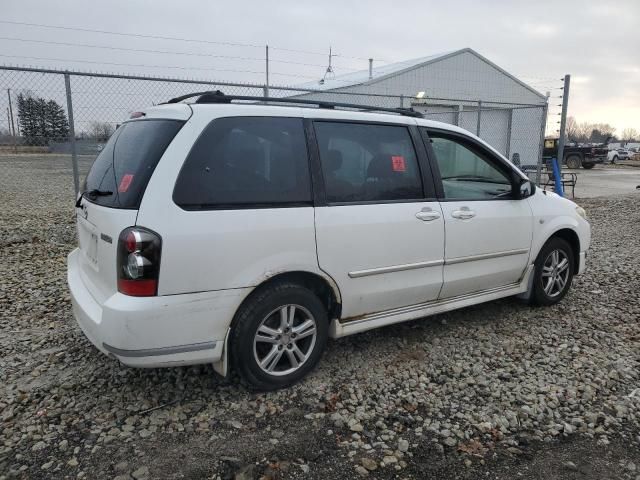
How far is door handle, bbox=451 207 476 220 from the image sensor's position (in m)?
3.67

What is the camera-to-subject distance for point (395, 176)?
3.50 metres

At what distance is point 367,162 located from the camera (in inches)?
134

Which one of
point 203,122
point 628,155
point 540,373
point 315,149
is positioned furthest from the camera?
point 628,155

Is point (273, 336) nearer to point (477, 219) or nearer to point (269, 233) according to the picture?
point (269, 233)

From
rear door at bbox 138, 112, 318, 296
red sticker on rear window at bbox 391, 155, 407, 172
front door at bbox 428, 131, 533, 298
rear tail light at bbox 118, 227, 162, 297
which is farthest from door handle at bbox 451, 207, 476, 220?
rear tail light at bbox 118, 227, 162, 297

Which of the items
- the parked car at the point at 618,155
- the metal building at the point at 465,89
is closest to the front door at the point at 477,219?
the metal building at the point at 465,89

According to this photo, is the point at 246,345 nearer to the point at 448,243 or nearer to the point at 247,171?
the point at 247,171

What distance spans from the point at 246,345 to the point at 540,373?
2.09m

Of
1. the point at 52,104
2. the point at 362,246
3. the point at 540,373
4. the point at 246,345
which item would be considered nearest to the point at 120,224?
the point at 246,345

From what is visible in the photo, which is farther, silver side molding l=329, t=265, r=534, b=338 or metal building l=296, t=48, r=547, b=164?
metal building l=296, t=48, r=547, b=164

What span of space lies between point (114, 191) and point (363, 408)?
1.95 metres

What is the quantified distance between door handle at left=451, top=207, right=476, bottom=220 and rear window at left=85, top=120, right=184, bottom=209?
2.06 m

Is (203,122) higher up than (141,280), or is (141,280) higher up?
(203,122)

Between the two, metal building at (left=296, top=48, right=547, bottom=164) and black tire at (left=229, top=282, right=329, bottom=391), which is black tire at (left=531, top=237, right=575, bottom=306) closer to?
black tire at (left=229, top=282, right=329, bottom=391)
